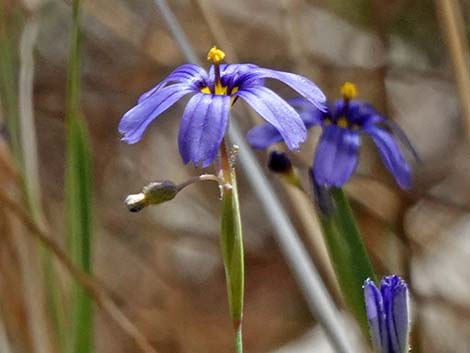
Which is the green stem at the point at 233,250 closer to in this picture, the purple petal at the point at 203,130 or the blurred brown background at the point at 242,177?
the purple petal at the point at 203,130

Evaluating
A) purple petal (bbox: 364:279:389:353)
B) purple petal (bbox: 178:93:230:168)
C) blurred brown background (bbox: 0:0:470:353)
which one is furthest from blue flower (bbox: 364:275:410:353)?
blurred brown background (bbox: 0:0:470:353)

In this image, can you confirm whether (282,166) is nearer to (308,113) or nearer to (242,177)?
(308,113)

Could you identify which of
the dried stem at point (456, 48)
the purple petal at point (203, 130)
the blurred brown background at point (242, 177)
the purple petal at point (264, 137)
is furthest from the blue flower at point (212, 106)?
the blurred brown background at point (242, 177)

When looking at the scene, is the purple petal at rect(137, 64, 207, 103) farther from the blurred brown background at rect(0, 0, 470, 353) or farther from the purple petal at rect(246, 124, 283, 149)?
the blurred brown background at rect(0, 0, 470, 353)

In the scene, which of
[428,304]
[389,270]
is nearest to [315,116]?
[389,270]

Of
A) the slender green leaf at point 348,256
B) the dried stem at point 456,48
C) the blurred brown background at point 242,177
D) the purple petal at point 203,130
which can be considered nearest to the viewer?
the purple petal at point 203,130

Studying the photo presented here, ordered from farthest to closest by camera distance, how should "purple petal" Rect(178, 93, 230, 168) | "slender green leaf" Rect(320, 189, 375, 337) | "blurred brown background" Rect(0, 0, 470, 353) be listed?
"blurred brown background" Rect(0, 0, 470, 353) → "slender green leaf" Rect(320, 189, 375, 337) → "purple petal" Rect(178, 93, 230, 168)

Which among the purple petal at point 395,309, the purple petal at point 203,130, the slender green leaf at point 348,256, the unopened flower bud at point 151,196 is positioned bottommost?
the purple petal at point 395,309

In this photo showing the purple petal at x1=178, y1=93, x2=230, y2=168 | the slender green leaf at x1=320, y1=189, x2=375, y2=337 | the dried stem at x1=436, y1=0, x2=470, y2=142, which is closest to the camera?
the purple petal at x1=178, y1=93, x2=230, y2=168
